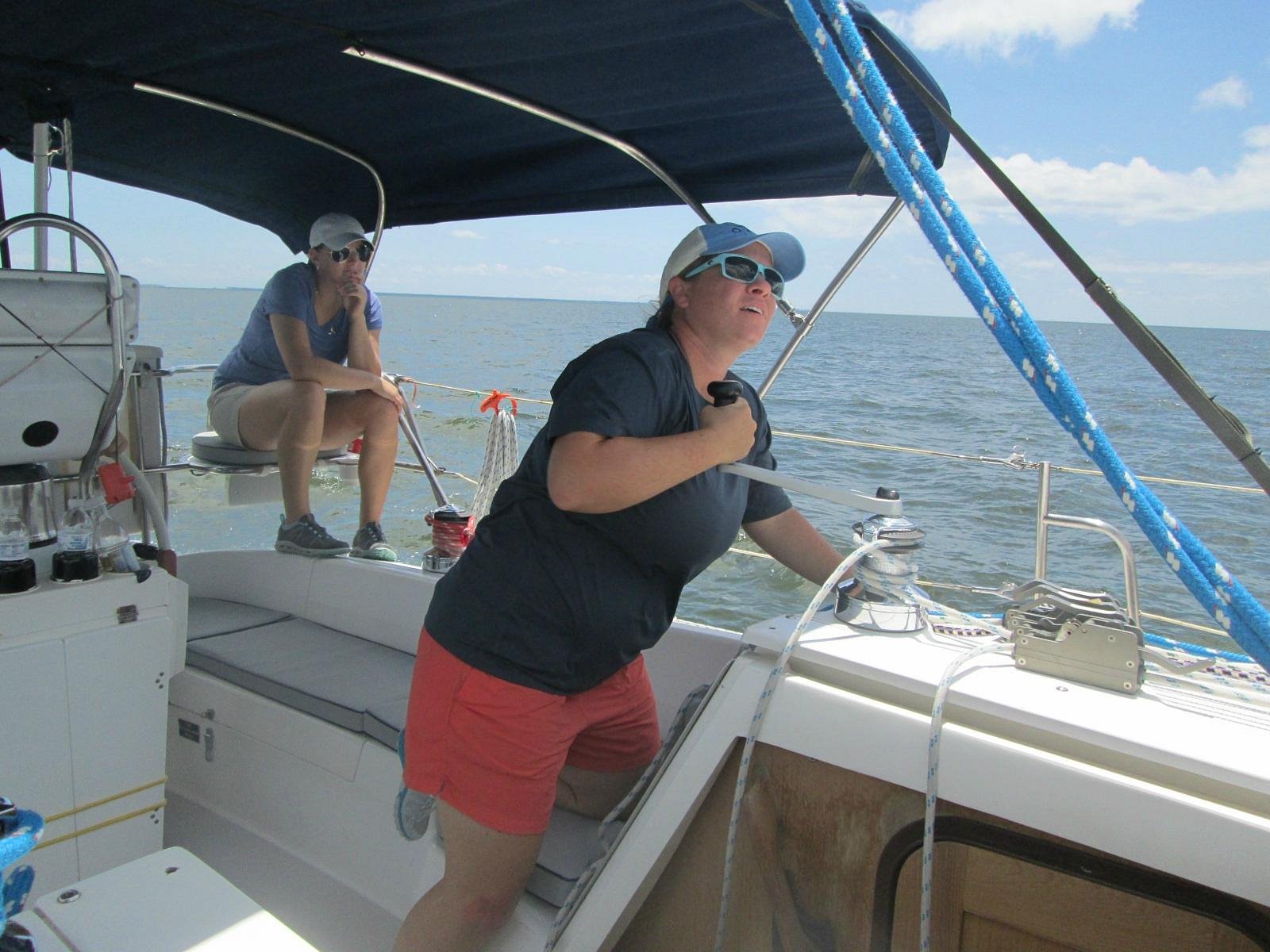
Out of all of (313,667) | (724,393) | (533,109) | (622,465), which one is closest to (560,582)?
(622,465)

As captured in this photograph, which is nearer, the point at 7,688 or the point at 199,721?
the point at 7,688

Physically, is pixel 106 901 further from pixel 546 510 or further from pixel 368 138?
pixel 368 138

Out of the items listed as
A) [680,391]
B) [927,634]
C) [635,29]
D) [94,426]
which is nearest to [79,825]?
[94,426]

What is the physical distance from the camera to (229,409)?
3.28m

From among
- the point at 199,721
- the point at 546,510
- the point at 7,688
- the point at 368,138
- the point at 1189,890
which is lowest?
the point at 199,721

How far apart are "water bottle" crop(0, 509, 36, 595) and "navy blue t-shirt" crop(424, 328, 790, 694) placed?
0.82 m

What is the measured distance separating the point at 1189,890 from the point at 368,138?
2602 mm

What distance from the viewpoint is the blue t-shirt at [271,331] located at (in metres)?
3.13

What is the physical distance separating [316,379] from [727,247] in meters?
2.03

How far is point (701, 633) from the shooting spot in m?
1.95

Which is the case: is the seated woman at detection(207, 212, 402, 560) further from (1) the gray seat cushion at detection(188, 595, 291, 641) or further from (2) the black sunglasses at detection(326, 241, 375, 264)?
(1) the gray seat cushion at detection(188, 595, 291, 641)

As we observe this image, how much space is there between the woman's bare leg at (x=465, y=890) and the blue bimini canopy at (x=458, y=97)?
1.29 meters

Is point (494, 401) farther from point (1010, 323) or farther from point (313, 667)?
point (1010, 323)

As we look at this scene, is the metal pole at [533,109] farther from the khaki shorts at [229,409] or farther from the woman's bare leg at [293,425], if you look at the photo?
the khaki shorts at [229,409]
